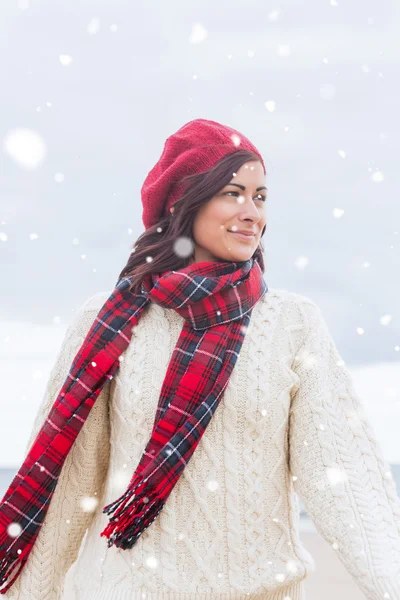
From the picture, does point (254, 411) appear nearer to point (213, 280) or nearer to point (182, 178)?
point (213, 280)

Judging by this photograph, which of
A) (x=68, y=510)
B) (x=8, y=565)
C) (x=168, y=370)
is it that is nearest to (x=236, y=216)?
(x=168, y=370)

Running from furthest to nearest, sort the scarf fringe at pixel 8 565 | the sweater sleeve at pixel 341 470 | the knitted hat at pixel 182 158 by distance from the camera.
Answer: the knitted hat at pixel 182 158
the scarf fringe at pixel 8 565
the sweater sleeve at pixel 341 470

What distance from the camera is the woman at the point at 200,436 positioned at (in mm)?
2041

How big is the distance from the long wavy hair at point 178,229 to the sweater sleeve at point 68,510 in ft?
1.28

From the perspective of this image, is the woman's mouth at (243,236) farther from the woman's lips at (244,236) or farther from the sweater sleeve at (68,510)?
the sweater sleeve at (68,510)

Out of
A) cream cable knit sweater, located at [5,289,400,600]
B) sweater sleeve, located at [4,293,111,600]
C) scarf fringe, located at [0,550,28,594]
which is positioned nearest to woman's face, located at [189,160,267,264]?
cream cable knit sweater, located at [5,289,400,600]

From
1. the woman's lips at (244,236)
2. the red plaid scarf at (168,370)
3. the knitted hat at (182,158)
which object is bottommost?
the red plaid scarf at (168,370)

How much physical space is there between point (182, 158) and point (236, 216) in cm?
28

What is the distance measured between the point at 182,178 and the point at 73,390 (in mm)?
727

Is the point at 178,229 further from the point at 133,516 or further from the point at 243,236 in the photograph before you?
the point at 133,516

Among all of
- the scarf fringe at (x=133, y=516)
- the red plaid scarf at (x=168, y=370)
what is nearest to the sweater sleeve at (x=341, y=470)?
the red plaid scarf at (x=168, y=370)

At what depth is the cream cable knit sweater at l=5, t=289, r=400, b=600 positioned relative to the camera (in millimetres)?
2027

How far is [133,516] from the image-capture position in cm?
203

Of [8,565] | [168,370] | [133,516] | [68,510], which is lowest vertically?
[8,565]
